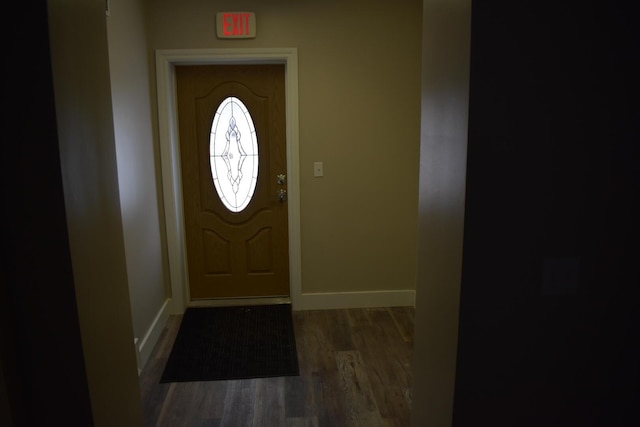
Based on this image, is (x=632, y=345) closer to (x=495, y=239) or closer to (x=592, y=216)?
(x=592, y=216)

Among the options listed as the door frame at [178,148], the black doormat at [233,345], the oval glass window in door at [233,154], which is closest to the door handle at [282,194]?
the door frame at [178,148]

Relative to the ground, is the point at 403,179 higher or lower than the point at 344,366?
higher

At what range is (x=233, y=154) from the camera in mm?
3699


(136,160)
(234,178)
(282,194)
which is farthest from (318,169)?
(136,160)

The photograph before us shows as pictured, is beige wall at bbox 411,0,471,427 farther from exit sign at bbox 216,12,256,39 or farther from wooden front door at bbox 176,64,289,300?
wooden front door at bbox 176,64,289,300

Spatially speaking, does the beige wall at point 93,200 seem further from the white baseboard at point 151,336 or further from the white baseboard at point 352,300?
the white baseboard at point 352,300

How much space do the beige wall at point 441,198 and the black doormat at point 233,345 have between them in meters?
1.56

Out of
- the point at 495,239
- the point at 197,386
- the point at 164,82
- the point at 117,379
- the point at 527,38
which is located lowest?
the point at 197,386

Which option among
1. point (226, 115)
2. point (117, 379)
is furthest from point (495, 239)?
point (226, 115)

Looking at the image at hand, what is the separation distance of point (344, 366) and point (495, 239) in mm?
1970

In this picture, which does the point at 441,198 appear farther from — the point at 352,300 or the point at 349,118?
the point at 352,300

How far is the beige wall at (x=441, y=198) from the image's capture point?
1.20m

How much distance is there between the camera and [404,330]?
3.42 m

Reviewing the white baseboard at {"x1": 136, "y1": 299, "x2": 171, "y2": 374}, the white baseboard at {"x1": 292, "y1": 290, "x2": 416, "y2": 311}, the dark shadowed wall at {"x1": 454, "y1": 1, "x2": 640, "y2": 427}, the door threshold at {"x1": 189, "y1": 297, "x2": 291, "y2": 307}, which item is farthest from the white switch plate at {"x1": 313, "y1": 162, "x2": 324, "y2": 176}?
the dark shadowed wall at {"x1": 454, "y1": 1, "x2": 640, "y2": 427}
